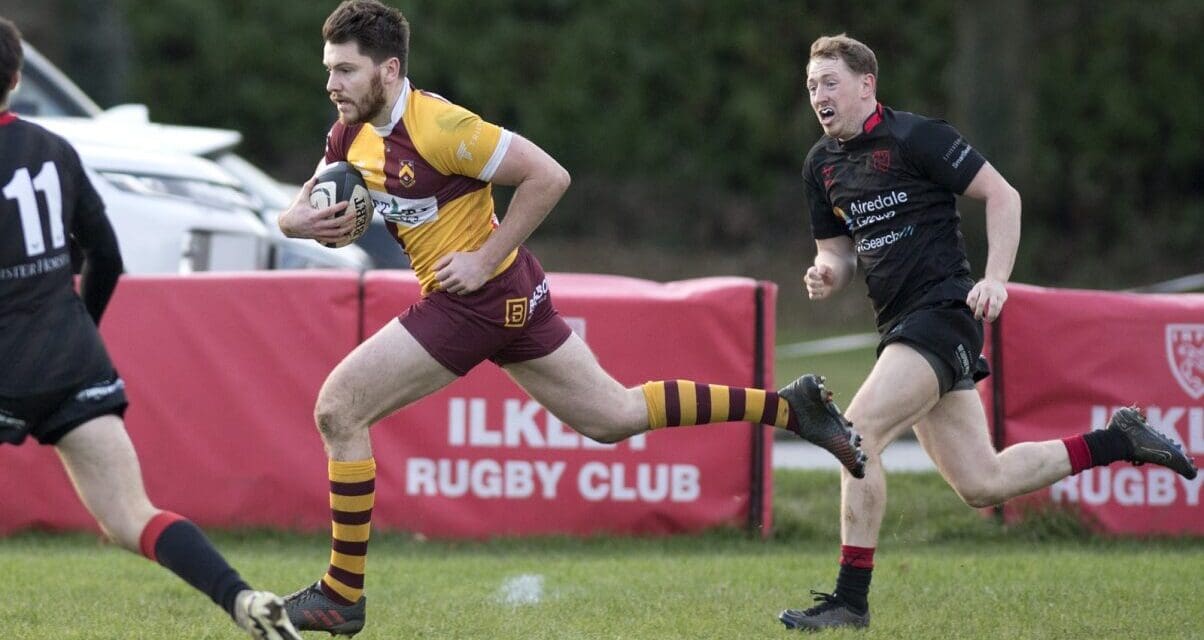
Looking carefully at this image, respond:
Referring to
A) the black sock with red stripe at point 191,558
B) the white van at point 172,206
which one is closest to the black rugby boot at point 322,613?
the black sock with red stripe at point 191,558

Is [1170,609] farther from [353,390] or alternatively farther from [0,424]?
[0,424]

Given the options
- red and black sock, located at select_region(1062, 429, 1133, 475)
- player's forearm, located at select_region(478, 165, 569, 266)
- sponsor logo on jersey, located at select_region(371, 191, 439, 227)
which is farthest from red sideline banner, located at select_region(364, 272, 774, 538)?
player's forearm, located at select_region(478, 165, 569, 266)

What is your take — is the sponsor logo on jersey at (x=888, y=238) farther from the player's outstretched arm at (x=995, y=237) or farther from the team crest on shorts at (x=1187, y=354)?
the team crest on shorts at (x=1187, y=354)

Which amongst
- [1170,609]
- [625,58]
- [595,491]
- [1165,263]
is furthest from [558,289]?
[1165,263]

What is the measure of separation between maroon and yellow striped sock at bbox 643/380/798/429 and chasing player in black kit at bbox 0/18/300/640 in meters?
1.75

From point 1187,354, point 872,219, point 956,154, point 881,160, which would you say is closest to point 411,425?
point 872,219

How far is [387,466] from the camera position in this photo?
27.1 feet

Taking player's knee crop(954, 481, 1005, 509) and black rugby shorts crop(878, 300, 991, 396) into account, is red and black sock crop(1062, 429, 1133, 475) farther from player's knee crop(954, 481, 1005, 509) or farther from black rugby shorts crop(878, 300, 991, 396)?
black rugby shorts crop(878, 300, 991, 396)

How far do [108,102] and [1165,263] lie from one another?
12092 millimetres

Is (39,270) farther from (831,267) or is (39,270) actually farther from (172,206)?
(172,206)

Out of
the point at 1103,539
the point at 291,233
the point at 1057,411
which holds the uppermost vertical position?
the point at 291,233

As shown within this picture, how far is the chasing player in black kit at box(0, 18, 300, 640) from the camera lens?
16.1 feet

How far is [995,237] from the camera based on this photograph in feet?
19.6

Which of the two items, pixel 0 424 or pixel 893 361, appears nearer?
pixel 0 424
